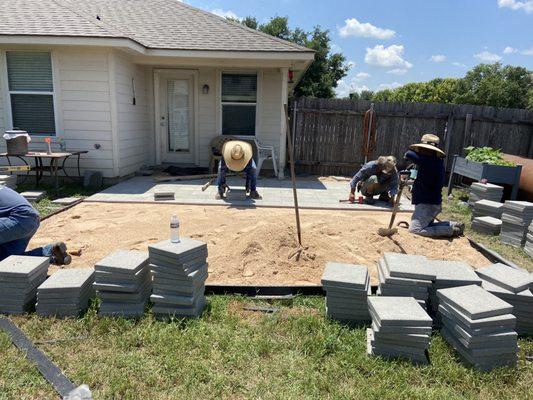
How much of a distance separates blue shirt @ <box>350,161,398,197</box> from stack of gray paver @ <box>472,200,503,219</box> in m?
1.51

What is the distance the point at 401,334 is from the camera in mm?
2773

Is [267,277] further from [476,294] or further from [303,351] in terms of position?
[476,294]

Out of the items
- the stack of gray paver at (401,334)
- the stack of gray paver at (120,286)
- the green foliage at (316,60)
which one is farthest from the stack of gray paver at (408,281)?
the green foliage at (316,60)

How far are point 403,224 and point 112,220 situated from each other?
4.84 metres

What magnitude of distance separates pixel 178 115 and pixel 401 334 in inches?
374

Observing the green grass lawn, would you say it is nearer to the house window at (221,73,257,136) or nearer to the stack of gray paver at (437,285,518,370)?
the stack of gray paver at (437,285,518,370)

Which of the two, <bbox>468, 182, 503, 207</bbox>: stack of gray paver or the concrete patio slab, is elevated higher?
<bbox>468, 182, 503, 207</bbox>: stack of gray paver

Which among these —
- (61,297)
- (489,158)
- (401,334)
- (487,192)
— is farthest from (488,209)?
(61,297)

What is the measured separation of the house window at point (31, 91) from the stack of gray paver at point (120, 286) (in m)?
6.90

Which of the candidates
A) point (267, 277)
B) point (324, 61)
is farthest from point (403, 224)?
point (324, 61)

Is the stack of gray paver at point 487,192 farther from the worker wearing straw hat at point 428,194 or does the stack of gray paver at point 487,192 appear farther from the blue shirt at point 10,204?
the blue shirt at point 10,204

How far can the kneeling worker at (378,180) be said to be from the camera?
7.14 metres

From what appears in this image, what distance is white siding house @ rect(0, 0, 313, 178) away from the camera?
27.3 feet

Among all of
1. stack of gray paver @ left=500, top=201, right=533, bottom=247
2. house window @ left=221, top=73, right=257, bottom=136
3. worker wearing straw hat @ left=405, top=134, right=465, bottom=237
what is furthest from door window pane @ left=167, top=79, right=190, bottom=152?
stack of gray paver @ left=500, top=201, right=533, bottom=247
